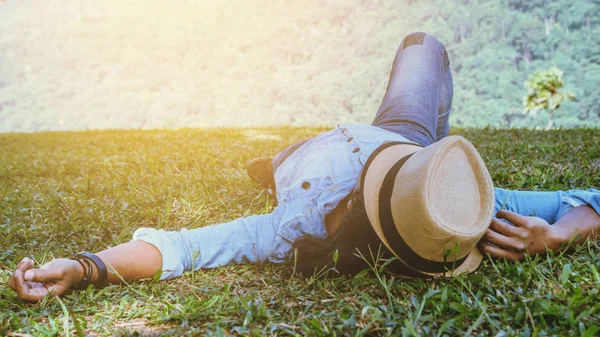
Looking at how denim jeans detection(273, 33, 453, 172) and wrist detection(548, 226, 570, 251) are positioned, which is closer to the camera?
wrist detection(548, 226, 570, 251)

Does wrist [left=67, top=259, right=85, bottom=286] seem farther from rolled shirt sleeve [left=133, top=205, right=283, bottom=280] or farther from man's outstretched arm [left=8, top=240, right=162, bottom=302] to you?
rolled shirt sleeve [left=133, top=205, right=283, bottom=280]

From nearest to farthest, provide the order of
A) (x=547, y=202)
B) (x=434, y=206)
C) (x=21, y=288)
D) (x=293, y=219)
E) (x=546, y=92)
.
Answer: (x=434, y=206) < (x=21, y=288) < (x=293, y=219) < (x=547, y=202) < (x=546, y=92)

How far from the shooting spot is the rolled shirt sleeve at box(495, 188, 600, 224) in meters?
1.89

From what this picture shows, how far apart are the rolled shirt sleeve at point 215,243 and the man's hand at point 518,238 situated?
91 centimetres

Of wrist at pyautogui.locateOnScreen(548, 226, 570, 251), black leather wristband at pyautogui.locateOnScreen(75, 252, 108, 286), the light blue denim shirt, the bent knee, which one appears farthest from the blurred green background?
black leather wristband at pyautogui.locateOnScreen(75, 252, 108, 286)

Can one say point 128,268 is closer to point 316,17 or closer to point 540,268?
point 540,268

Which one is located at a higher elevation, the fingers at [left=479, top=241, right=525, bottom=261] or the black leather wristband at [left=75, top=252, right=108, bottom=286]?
the black leather wristband at [left=75, top=252, right=108, bottom=286]

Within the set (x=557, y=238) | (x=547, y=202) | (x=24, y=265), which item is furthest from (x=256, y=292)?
(x=547, y=202)

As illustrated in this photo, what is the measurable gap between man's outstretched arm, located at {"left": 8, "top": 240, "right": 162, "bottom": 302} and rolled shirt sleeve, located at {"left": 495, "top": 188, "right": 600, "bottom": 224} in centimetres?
157

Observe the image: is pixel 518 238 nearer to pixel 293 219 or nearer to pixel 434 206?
pixel 434 206

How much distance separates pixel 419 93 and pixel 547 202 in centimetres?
107

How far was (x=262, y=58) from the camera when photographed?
6831 centimetres

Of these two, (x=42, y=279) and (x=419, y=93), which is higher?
(x=419, y=93)

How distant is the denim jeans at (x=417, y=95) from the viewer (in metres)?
2.68
